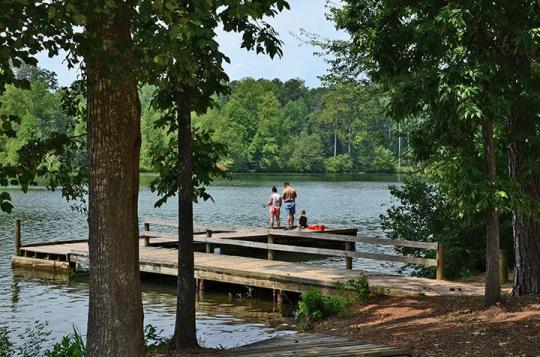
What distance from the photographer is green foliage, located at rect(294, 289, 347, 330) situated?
13.0 m

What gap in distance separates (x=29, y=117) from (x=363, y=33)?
8149cm

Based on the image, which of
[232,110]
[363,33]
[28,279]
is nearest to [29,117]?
[232,110]

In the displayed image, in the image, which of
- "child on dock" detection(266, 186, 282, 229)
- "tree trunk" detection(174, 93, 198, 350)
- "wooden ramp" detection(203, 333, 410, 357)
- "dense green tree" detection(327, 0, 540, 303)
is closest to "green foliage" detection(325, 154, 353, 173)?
"child on dock" detection(266, 186, 282, 229)

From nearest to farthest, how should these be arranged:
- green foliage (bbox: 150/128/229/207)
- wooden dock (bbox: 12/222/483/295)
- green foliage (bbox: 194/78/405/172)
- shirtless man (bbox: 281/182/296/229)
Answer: green foliage (bbox: 150/128/229/207) < wooden dock (bbox: 12/222/483/295) < shirtless man (bbox: 281/182/296/229) < green foliage (bbox: 194/78/405/172)

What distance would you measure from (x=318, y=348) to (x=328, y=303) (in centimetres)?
526

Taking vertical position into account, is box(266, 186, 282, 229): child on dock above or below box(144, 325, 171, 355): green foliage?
above

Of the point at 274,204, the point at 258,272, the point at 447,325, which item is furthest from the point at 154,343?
the point at 274,204

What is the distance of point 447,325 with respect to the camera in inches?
402

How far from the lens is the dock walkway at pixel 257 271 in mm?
13953

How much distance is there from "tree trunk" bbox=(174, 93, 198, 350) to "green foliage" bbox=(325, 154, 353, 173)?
4396 inches

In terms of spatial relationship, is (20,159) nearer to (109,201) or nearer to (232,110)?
(109,201)

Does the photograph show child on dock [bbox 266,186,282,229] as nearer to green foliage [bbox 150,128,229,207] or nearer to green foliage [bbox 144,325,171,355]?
green foliage [bbox 144,325,171,355]

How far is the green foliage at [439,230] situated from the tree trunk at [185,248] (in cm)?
676

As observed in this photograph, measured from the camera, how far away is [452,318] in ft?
34.8
